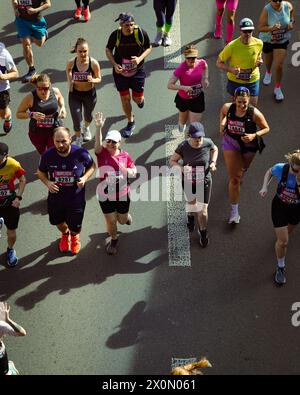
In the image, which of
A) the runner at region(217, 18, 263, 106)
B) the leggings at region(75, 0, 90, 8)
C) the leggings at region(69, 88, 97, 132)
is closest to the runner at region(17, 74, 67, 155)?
the leggings at region(69, 88, 97, 132)

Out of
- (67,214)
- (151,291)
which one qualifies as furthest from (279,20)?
(151,291)

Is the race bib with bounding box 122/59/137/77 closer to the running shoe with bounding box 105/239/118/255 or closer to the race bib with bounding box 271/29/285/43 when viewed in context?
the race bib with bounding box 271/29/285/43

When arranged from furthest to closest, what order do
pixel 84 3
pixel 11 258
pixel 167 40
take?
pixel 84 3 → pixel 167 40 → pixel 11 258

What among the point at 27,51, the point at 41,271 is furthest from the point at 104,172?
the point at 27,51

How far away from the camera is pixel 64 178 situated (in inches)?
325

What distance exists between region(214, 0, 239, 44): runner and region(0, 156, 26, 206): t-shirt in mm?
5488

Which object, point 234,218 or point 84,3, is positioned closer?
point 234,218

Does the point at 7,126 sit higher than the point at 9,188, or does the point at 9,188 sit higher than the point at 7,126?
the point at 9,188

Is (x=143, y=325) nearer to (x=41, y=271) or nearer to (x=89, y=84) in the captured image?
(x=41, y=271)

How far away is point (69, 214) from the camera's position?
338 inches

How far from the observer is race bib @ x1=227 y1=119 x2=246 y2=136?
8727 mm

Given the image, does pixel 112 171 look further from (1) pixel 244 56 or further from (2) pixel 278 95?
(2) pixel 278 95

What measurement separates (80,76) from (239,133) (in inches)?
93.8

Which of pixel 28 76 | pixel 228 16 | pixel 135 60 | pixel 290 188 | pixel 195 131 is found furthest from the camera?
pixel 228 16
